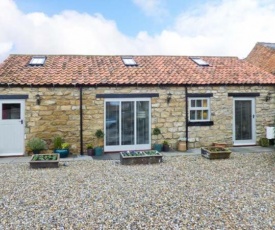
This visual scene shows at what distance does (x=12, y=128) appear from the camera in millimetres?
10938

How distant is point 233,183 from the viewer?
6934 millimetres

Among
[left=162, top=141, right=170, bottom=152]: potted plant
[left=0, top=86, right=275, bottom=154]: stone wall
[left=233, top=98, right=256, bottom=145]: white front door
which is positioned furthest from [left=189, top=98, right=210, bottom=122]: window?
[left=162, top=141, right=170, bottom=152]: potted plant

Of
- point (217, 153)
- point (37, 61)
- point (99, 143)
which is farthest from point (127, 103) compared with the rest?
point (37, 61)

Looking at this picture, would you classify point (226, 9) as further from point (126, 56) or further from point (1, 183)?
point (1, 183)

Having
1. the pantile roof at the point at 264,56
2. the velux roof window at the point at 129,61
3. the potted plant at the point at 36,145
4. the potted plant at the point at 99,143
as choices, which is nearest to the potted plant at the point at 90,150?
the potted plant at the point at 99,143

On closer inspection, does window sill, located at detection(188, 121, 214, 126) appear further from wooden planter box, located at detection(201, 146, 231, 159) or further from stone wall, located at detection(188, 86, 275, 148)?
wooden planter box, located at detection(201, 146, 231, 159)

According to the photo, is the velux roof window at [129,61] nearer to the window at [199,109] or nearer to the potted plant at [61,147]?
the window at [199,109]

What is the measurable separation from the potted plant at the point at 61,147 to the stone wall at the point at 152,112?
0.91 feet

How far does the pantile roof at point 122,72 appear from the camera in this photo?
11438 millimetres

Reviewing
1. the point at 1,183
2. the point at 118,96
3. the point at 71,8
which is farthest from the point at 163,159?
the point at 71,8

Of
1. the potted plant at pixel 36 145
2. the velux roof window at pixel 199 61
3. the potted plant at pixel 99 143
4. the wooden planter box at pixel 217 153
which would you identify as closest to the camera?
the wooden planter box at pixel 217 153

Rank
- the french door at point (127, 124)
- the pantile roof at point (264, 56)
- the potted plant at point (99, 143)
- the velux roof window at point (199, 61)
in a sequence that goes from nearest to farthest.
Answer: the potted plant at point (99, 143), the french door at point (127, 124), the velux roof window at point (199, 61), the pantile roof at point (264, 56)

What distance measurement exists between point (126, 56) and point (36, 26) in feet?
17.2

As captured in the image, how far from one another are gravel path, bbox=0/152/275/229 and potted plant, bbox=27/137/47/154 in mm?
1381
